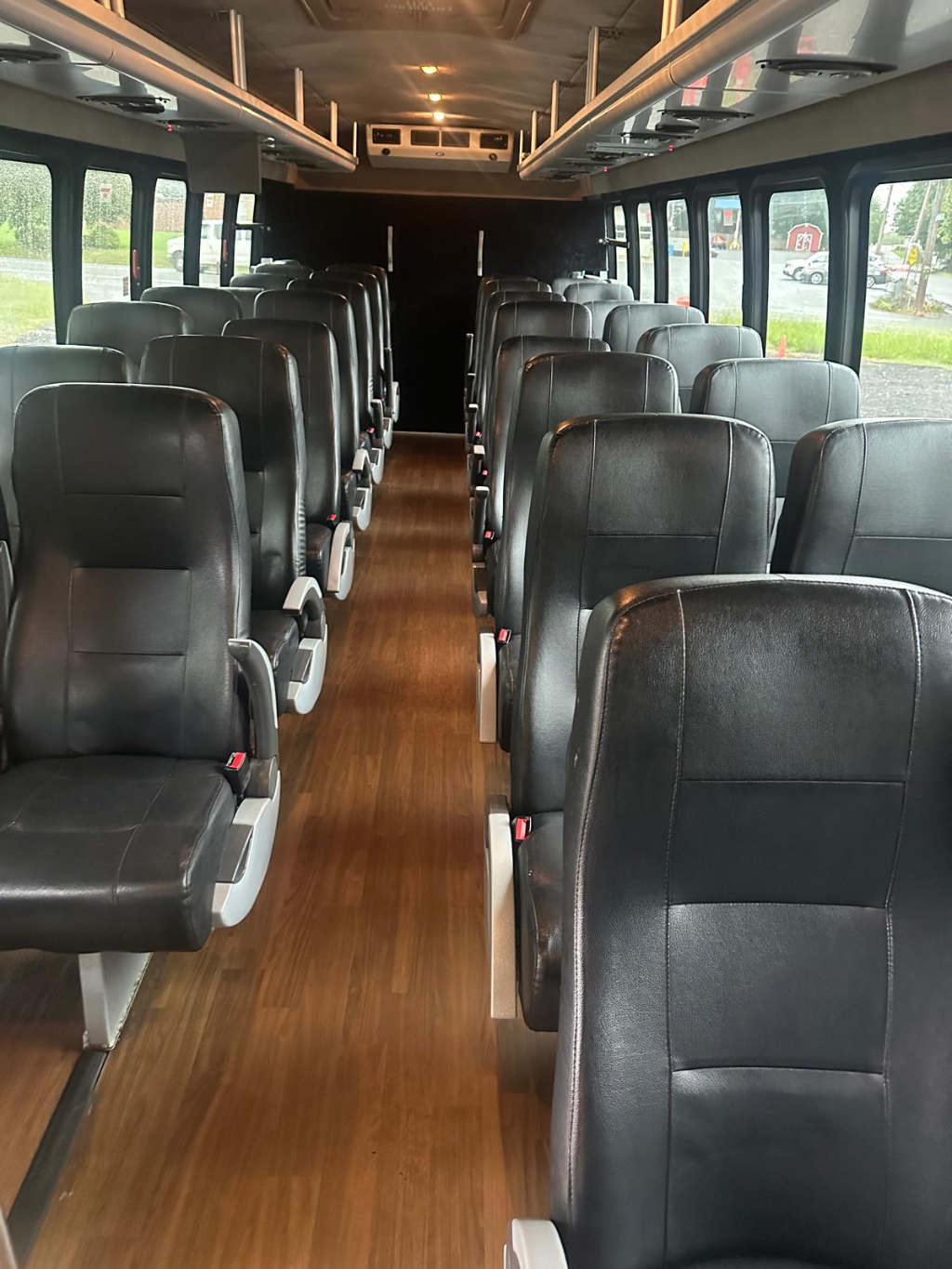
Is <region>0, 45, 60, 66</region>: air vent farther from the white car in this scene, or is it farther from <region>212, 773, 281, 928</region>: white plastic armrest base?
the white car

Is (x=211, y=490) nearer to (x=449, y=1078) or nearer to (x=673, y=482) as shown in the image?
(x=673, y=482)

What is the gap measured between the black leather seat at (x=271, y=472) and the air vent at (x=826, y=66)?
5.67 feet

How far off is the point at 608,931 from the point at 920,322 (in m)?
4.28

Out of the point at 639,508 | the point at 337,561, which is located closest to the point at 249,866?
the point at 639,508

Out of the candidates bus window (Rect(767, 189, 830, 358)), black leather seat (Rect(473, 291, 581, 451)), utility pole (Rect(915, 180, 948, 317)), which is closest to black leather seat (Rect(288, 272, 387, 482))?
black leather seat (Rect(473, 291, 581, 451))

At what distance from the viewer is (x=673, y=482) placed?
7.36 feet

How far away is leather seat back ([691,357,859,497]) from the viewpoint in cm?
379

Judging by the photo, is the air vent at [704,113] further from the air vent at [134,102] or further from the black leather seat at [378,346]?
the black leather seat at [378,346]

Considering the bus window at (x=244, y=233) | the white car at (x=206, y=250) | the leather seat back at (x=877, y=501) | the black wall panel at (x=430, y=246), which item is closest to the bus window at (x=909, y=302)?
the leather seat back at (x=877, y=501)

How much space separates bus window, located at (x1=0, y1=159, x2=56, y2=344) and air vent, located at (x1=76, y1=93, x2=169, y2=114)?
78 cm

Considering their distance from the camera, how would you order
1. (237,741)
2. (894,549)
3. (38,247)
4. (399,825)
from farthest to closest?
1. (38,247)
2. (399,825)
3. (237,741)
4. (894,549)

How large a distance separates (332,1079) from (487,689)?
3.60 ft

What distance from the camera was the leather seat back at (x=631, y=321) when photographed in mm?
6465

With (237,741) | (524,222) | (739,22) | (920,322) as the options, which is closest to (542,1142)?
(237,741)
